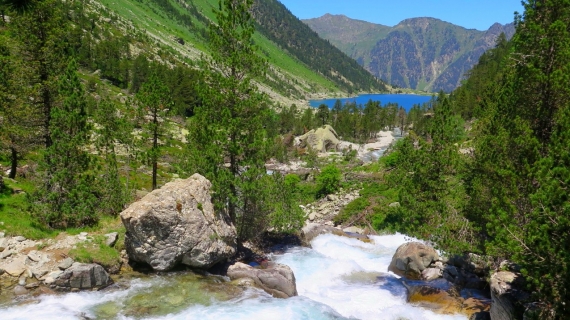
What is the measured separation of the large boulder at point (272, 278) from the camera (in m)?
19.6

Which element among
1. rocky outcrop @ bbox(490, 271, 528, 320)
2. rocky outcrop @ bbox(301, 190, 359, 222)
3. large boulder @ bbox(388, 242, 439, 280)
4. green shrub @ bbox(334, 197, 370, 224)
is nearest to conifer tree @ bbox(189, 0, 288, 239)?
large boulder @ bbox(388, 242, 439, 280)

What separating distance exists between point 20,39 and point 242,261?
71.1ft

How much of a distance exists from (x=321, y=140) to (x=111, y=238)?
249ft

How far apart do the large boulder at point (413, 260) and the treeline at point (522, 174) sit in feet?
4.29

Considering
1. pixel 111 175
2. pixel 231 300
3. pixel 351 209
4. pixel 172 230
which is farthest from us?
pixel 351 209

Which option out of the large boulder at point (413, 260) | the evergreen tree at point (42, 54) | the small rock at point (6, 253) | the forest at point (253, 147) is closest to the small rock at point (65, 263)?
the small rock at point (6, 253)

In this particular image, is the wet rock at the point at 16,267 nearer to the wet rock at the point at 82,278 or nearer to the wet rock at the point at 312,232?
the wet rock at the point at 82,278

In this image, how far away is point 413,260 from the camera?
24625 millimetres

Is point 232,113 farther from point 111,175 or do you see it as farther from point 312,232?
point 312,232

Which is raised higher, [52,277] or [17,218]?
[17,218]

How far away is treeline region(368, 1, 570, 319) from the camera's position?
1202 cm

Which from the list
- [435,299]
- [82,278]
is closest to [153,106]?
[82,278]

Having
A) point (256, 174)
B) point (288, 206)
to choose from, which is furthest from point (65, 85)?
point (288, 206)

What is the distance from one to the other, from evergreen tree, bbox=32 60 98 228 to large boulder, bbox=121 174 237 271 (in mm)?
4885
